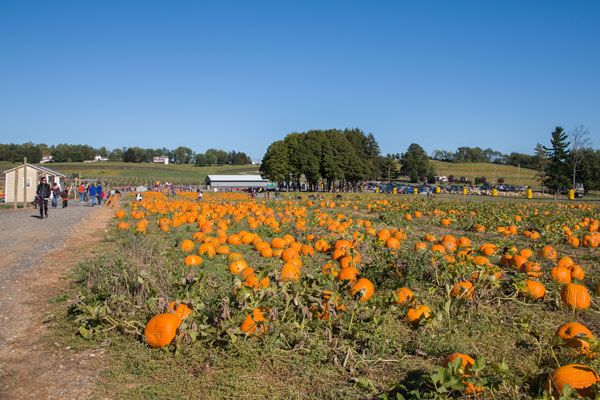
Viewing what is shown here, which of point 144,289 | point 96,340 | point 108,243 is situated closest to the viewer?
point 96,340

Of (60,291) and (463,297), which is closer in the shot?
(463,297)

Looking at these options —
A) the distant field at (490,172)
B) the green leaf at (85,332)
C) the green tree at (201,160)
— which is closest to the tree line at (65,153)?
the green tree at (201,160)

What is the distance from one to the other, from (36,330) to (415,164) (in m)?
133

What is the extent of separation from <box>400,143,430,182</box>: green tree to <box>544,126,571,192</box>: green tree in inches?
2197

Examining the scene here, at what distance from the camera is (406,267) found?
6.73 metres

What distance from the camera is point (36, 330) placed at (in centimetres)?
517

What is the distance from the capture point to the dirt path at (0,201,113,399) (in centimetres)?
388

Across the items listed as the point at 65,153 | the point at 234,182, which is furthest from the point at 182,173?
the point at 65,153

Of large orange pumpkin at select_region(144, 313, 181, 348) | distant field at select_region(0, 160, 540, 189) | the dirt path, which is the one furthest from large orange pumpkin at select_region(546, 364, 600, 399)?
distant field at select_region(0, 160, 540, 189)

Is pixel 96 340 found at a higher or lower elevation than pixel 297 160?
lower

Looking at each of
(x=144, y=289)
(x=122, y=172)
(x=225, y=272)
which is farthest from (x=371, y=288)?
(x=122, y=172)

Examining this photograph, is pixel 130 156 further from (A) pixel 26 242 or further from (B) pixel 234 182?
(A) pixel 26 242

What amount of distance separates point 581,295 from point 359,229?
695 cm

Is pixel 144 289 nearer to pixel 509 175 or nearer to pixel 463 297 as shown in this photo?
pixel 463 297
